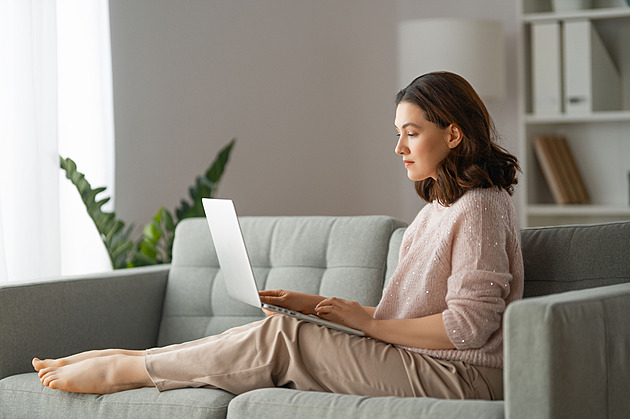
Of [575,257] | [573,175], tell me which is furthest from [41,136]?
[573,175]

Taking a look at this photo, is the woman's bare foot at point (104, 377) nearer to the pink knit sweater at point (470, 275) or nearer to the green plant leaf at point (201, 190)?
the pink knit sweater at point (470, 275)

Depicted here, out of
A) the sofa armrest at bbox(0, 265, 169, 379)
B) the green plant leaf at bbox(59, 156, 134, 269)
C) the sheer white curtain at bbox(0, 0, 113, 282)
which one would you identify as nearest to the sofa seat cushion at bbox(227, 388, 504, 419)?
the sofa armrest at bbox(0, 265, 169, 379)

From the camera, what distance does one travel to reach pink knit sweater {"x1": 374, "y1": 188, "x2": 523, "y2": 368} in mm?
1623

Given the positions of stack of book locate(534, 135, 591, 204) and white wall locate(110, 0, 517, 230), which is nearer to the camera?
stack of book locate(534, 135, 591, 204)

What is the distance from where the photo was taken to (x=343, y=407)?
1542 millimetres

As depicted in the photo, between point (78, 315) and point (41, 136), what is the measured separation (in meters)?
0.77

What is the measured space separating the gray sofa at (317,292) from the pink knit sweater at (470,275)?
188mm

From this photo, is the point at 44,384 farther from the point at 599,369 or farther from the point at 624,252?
the point at 624,252

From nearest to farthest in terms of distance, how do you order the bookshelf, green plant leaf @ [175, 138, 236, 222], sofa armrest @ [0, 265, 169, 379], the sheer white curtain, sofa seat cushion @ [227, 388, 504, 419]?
sofa seat cushion @ [227, 388, 504, 419]
sofa armrest @ [0, 265, 169, 379]
the sheer white curtain
green plant leaf @ [175, 138, 236, 222]
the bookshelf

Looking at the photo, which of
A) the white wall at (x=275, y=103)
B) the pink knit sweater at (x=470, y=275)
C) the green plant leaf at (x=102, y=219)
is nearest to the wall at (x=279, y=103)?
the white wall at (x=275, y=103)

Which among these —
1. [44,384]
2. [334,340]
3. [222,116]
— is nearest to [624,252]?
[334,340]

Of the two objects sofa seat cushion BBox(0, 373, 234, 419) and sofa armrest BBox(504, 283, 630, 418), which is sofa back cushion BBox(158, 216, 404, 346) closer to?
sofa seat cushion BBox(0, 373, 234, 419)

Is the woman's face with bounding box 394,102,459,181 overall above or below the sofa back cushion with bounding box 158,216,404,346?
above

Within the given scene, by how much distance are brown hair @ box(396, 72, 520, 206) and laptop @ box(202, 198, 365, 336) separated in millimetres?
395
